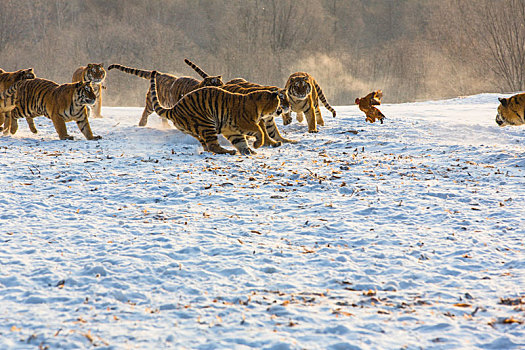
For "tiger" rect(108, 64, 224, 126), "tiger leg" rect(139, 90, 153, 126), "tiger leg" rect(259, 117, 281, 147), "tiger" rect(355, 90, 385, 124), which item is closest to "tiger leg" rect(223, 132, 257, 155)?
"tiger leg" rect(259, 117, 281, 147)

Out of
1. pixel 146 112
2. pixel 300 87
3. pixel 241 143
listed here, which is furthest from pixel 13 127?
pixel 300 87

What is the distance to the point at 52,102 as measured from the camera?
29.8 ft

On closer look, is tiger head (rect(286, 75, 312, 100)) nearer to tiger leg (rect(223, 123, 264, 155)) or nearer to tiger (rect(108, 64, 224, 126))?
tiger (rect(108, 64, 224, 126))

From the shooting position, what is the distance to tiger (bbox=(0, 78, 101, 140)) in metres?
8.87

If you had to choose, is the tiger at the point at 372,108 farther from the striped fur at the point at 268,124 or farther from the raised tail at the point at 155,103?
the raised tail at the point at 155,103

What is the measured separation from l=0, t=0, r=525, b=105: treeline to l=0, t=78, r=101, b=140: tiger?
17.8 meters

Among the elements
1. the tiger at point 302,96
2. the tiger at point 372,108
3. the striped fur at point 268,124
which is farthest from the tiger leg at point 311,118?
the tiger at point 372,108

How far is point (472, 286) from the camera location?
12.6ft

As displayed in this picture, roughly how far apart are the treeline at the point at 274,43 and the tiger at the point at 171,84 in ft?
55.5

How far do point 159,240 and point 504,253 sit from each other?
2.96 metres

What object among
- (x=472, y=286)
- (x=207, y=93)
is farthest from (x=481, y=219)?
(x=207, y=93)

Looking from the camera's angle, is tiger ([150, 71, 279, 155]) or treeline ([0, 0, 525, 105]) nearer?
tiger ([150, 71, 279, 155])

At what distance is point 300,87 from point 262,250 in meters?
5.70

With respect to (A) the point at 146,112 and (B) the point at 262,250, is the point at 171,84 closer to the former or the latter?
(A) the point at 146,112
